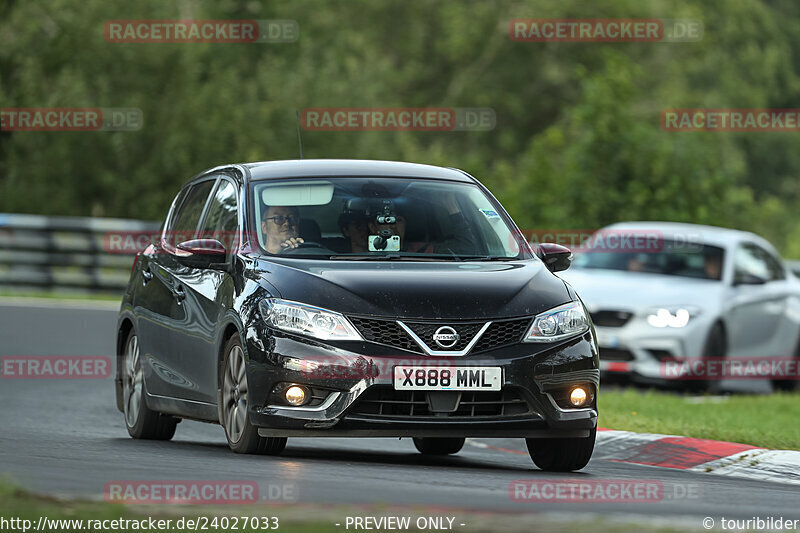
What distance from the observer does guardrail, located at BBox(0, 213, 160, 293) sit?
27703 millimetres

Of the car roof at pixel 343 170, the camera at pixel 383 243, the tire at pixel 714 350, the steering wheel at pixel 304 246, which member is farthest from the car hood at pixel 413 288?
the tire at pixel 714 350

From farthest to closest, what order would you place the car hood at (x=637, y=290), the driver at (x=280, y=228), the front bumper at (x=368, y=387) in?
the car hood at (x=637, y=290), the driver at (x=280, y=228), the front bumper at (x=368, y=387)

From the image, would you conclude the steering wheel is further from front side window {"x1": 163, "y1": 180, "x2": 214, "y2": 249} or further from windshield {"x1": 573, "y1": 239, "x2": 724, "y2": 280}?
windshield {"x1": 573, "y1": 239, "x2": 724, "y2": 280}

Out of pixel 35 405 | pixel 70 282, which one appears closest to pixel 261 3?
pixel 70 282

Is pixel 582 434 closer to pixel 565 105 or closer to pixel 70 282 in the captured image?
pixel 70 282

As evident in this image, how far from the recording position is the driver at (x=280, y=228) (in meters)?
9.82

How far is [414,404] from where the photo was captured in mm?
9039

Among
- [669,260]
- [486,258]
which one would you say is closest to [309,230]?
[486,258]

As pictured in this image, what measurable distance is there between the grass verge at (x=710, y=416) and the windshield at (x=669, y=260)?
1498 mm

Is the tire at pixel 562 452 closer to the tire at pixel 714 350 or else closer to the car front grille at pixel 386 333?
the car front grille at pixel 386 333

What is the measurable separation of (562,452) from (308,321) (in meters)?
1.79

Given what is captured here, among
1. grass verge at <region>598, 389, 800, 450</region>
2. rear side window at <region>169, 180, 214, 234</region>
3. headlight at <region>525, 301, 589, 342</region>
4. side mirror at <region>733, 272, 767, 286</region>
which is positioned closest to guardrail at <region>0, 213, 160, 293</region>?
side mirror at <region>733, 272, 767, 286</region>

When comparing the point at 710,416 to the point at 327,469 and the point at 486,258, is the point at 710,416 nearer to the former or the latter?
the point at 486,258

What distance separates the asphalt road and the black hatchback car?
0.29 metres
